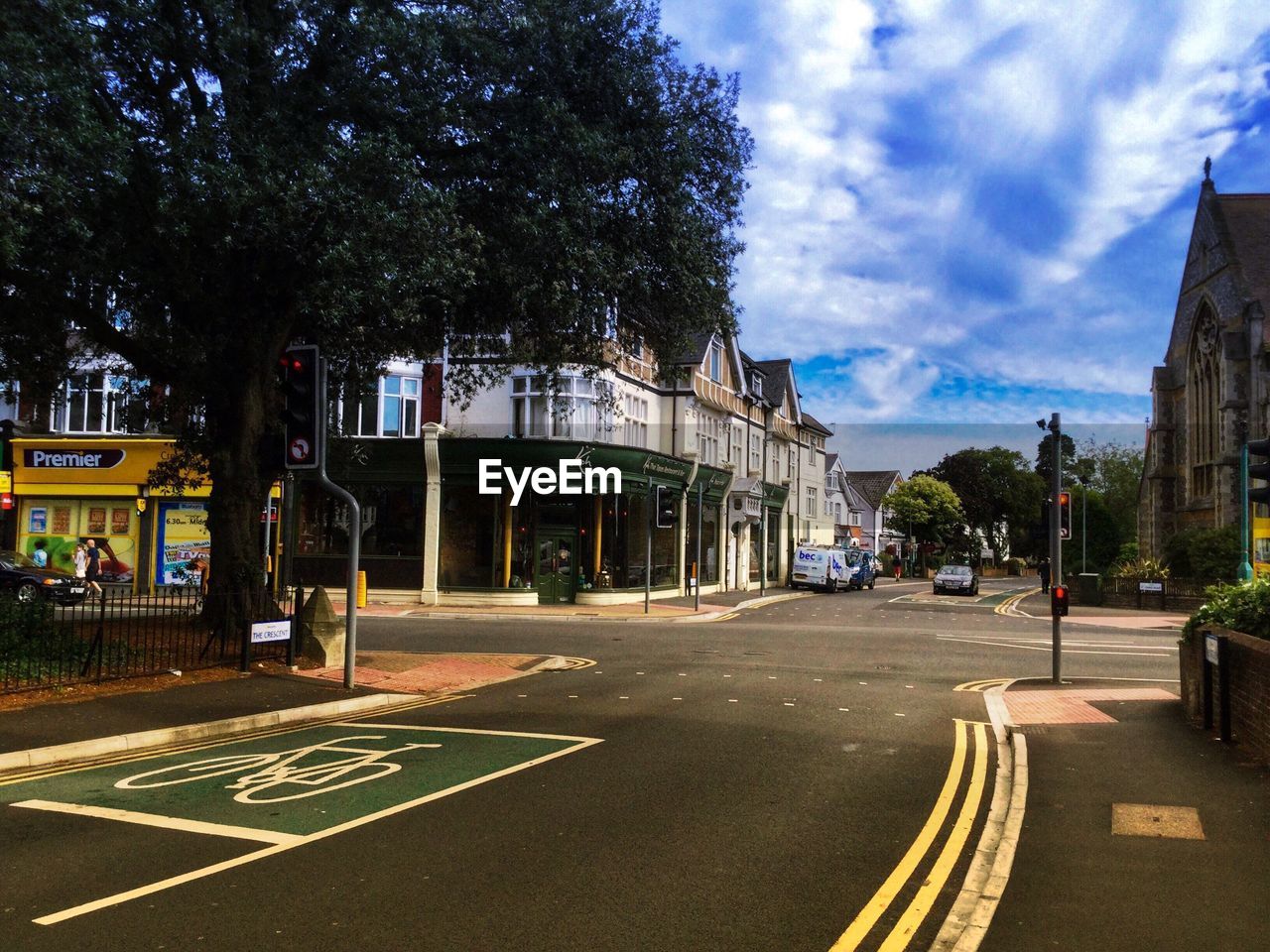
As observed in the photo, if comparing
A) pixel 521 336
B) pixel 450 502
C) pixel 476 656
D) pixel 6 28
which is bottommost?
pixel 476 656

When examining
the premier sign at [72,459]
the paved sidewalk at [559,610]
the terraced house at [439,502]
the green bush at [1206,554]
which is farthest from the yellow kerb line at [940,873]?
the green bush at [1206,554]

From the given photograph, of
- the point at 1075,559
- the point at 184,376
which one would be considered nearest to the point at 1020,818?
the point at 184,376

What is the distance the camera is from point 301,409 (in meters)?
12.1

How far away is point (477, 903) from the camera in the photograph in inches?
206

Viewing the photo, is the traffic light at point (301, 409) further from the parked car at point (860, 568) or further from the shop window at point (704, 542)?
the parked car at point (860, 568)

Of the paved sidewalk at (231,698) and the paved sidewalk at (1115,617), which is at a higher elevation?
the paved sidewalk at (231,698)

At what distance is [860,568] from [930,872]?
48969 millimetres

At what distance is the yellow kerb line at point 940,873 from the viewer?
196 inches

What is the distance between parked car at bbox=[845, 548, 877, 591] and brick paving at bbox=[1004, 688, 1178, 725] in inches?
1476

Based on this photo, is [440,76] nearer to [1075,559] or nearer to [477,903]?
[477,903]

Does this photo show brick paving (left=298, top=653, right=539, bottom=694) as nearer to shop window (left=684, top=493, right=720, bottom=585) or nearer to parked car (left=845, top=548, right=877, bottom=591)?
shop window (left=684, top=493, right=720, bottom=585)

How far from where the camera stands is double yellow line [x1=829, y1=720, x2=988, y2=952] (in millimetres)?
4977

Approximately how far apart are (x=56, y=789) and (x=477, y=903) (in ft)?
14.5

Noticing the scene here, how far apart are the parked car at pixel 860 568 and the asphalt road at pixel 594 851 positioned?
40.8m
